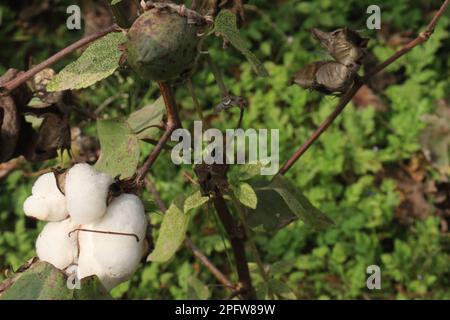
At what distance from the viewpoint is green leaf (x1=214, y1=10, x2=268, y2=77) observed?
0.74m

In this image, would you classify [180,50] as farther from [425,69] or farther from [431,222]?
[425,69]

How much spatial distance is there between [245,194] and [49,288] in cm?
29

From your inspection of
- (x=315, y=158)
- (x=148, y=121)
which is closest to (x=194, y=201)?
(x=148, y=121)

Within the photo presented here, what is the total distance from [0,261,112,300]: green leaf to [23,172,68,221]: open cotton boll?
0.05 metres

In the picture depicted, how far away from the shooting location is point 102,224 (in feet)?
2.31

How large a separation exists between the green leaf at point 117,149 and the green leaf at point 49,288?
161mm

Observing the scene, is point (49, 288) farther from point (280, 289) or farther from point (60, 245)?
point (280, 289)

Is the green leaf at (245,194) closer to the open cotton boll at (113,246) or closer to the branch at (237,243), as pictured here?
the branch at (237,243)

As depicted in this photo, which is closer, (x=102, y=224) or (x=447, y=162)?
(x=102, y=224)

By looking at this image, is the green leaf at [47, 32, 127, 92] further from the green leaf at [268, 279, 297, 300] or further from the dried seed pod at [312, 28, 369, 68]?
the green leaf at [268, 279, 297, 300]

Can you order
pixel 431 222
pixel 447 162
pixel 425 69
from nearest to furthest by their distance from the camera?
pixel 431 222 → pixel 447 162 → pixel 425 69
